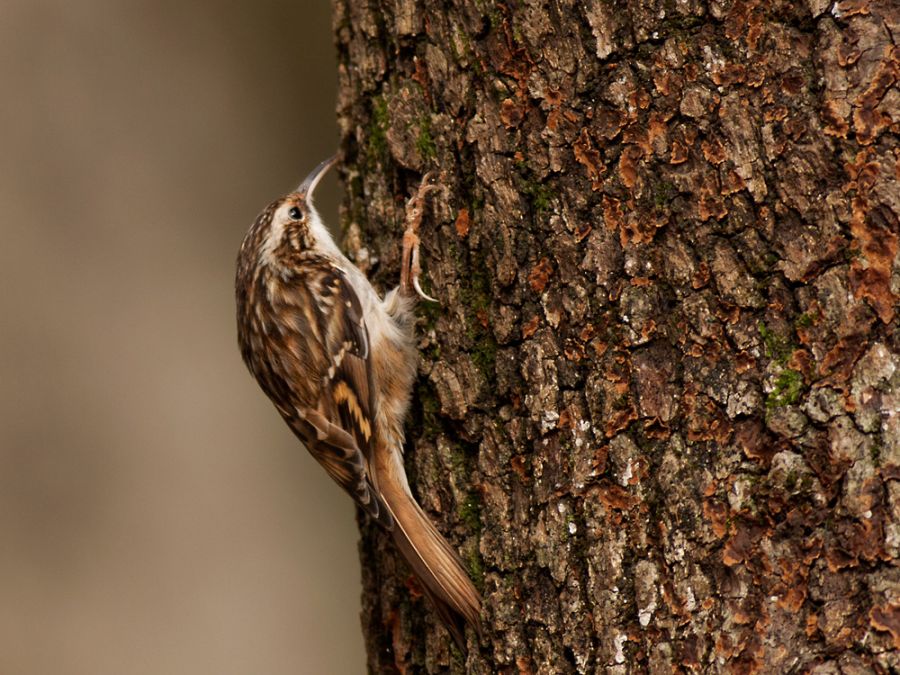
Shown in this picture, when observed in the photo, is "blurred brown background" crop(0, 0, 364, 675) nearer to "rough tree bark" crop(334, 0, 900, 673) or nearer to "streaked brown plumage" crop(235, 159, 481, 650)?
"streaked brown plumage" crop(235, 159, 481, 650)

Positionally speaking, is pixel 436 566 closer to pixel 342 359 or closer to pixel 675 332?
pixel 675 332

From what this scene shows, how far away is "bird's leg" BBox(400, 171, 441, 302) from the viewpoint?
2.25 m

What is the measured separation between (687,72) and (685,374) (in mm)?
525

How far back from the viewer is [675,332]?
6.04ft

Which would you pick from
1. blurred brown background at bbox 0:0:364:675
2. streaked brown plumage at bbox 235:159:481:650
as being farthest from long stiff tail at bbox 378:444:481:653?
blurred brown background at bbox 0:0:364:675

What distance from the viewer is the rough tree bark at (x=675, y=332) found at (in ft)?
5.57

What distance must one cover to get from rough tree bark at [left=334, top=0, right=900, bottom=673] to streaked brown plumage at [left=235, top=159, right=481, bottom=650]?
93 millimetres

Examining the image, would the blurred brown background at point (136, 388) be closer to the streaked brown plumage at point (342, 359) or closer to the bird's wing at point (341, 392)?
the streaked brown plumage at point (342, 359)

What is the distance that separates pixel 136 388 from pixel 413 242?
2520mm

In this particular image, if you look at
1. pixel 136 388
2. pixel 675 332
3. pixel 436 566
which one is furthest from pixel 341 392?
pixel 136 388

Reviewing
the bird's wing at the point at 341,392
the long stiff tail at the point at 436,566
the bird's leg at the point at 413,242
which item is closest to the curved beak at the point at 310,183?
the bird's wing at the point at 341,392

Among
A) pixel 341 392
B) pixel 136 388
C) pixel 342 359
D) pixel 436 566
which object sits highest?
pixel 136 388

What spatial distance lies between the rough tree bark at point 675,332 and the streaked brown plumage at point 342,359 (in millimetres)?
93

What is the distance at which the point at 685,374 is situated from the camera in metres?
1.82
